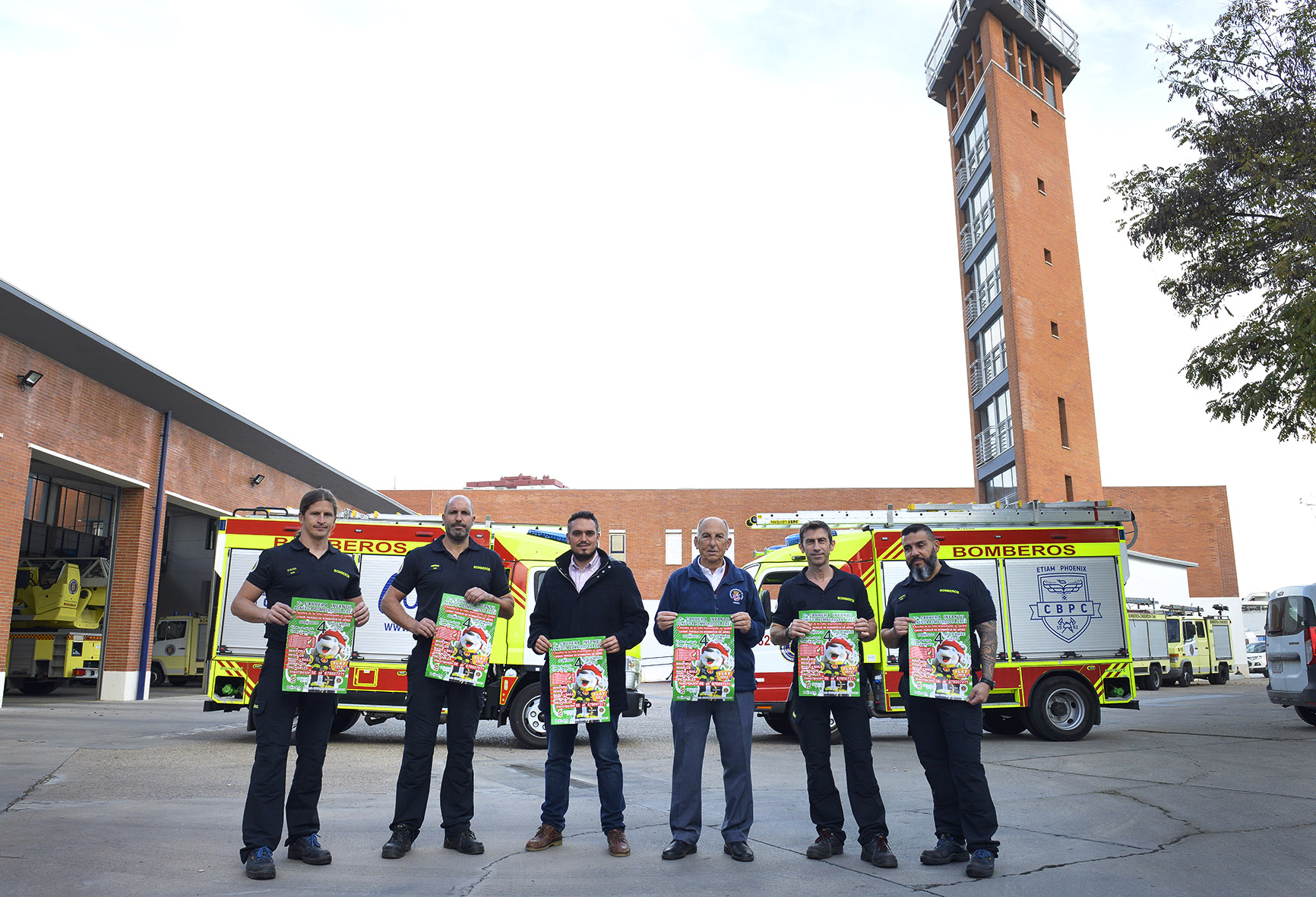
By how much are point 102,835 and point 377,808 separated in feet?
6.15

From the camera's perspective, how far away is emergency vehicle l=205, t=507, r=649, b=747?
478 inches

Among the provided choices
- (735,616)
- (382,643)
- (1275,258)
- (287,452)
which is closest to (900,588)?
(735,616)

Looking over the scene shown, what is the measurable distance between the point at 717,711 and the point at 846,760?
2.77 feet

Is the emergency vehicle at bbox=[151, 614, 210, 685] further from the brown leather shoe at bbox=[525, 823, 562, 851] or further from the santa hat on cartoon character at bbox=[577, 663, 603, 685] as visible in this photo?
the santa hat on cartoon character at bbox=[577, 663, 603, 685]

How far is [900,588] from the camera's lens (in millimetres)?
6078

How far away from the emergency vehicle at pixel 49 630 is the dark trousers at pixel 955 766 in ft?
77.5

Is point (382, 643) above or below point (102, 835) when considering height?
above

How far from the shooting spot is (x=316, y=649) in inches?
210

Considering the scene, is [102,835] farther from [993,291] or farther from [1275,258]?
[993,291]

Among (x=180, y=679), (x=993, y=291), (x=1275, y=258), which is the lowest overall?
(x=180, y=679)

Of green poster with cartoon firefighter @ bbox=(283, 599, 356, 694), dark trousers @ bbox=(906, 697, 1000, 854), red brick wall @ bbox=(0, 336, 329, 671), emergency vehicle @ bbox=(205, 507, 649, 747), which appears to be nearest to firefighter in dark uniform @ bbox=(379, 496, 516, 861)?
green poster with cartoon firefighter @ bbox=(283, 599, 356, 694)

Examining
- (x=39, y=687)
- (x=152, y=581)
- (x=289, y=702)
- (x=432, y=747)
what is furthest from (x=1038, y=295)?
(x=39, y=687)

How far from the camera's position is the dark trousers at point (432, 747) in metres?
5.64

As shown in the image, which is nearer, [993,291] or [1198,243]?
[1198,243]
